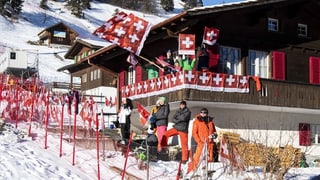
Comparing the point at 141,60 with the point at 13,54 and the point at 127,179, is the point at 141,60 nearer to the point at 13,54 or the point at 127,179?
the point at 127,179

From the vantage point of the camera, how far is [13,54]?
48031mm

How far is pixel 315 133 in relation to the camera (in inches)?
889

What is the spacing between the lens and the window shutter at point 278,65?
811 inches

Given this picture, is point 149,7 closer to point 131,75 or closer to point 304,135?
point 131,75

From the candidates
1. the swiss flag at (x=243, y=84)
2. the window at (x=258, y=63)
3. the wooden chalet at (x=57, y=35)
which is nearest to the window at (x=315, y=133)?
the window at (x=258, y=63)

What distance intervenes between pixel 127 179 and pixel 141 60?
11552mm

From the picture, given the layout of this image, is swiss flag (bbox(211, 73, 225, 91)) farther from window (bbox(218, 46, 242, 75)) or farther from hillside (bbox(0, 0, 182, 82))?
hillside (bbox(0, 0, 182, 82))

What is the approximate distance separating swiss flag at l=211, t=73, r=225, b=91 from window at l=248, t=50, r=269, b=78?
2.42 metres

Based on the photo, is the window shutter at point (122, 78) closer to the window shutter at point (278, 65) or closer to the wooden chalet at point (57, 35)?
the window shutter at point (278, 65)

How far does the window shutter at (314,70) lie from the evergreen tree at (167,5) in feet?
342

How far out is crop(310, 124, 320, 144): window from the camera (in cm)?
2227

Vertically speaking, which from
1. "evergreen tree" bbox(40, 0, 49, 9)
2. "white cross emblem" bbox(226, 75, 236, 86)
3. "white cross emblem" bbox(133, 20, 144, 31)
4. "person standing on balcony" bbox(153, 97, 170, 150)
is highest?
"evergreen tree" bbox(40, 0, 49, 9)

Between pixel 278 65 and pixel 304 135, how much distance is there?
10.5ft

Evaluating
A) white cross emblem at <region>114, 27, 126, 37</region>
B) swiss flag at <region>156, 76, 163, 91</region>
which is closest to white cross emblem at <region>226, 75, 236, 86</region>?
swiss flag at <region>156, 76, 163, 91</region>
